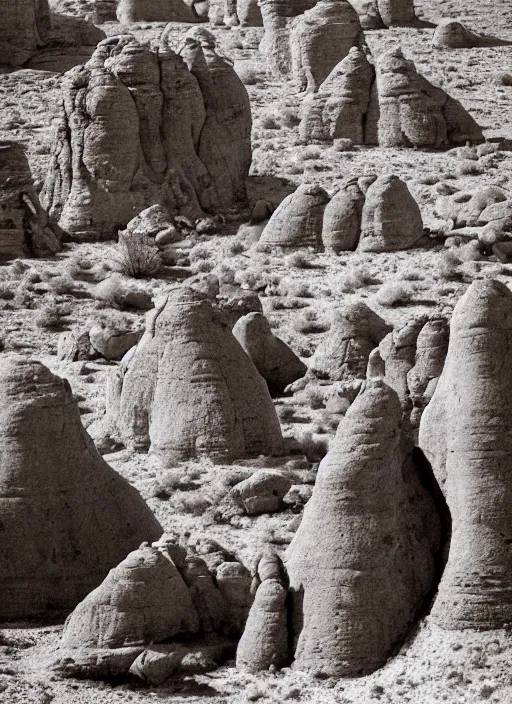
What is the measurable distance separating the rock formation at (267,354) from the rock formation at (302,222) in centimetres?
865

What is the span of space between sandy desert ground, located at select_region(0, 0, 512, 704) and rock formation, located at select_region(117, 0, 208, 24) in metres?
0.79

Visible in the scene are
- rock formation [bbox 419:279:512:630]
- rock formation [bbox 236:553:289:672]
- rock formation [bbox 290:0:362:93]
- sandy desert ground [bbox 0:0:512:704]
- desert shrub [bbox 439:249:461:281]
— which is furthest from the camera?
rock formation [bbox 290:0:362:93]

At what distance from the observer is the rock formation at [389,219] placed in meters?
56.2

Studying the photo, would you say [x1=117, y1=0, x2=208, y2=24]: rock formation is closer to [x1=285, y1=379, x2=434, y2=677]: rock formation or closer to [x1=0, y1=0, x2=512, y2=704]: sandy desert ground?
[x1=0, y1=0, x2=512, y2=704]: sandy desert ground

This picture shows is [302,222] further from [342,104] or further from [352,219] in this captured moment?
[342,104]

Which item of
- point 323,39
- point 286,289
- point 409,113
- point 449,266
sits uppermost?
point 323,39

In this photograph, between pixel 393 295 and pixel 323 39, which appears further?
pixel 323 39

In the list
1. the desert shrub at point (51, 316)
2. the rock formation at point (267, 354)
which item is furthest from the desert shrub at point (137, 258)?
the rock formation at point (267, 354)

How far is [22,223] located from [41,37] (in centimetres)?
1862

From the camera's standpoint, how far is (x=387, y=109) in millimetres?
65250

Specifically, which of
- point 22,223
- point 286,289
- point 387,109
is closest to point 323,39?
point 387,109

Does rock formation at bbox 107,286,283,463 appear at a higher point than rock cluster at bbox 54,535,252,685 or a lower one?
higher

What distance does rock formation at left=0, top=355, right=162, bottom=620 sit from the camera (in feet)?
122

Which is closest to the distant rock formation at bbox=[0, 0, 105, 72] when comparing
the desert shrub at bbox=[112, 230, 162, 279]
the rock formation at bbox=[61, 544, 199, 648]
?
the desert shrub at bbox=[112, 230, 162, 279]
